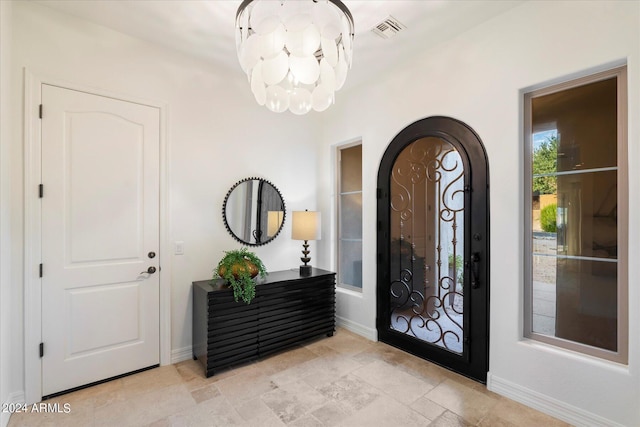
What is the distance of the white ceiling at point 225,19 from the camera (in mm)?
2223

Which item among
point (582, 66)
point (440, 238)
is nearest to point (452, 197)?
point (440, 238)

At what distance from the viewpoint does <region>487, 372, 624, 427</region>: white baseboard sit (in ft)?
6.21

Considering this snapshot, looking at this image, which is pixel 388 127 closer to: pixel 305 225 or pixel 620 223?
pixel 305 225

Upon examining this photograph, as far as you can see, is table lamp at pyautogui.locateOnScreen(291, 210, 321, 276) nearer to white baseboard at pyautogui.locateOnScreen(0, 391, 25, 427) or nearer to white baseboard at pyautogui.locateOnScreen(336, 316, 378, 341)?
white baseboard at pyautogui.locateOnScreen(336, 316, 378, 341)

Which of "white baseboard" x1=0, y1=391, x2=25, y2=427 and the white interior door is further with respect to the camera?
the white interior door

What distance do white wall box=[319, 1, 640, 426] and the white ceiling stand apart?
19 cm

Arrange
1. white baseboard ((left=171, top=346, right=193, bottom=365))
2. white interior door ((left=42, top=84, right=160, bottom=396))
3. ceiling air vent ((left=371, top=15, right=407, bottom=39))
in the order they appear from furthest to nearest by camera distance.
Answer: white baseboard ((left=171, top=346, right=193, bottom=365)) < ceiling air vent ((left=371, top=15, right=407, bottom=39)) < white interior door ((left=42, top=84, right=160, bottom=396))

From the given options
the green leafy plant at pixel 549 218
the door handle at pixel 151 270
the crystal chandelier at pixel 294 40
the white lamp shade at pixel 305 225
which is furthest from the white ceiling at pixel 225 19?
the door handle at pixel 151 270

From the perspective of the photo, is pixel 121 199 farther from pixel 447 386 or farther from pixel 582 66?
pixel 582 66

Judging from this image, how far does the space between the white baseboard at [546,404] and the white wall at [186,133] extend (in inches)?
92.6

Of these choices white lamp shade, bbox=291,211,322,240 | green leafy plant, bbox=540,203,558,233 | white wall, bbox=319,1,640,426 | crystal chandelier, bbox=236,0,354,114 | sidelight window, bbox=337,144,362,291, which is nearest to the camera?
crystal chandelier, bbox=236,0,354,114

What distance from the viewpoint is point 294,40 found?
160 cm

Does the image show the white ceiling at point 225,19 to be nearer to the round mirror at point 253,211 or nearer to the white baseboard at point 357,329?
the round mirror at point 253,211

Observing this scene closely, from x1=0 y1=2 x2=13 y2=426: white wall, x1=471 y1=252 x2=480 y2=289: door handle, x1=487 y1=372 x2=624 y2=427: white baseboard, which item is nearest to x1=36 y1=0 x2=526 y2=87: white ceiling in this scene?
x1=0 y1=2 x2=13 y2=426: white wall
